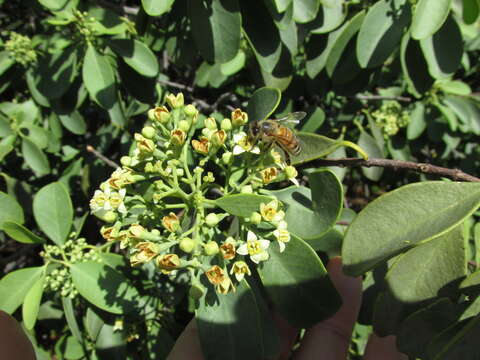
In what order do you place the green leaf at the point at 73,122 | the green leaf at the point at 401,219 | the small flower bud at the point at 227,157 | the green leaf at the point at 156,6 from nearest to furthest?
1. the green leaf at the point at 401,219
2. the small flower bud at the point at 227,157
3. the green leaf at the point at 156,6
4. the green leaf at the point at 73,122

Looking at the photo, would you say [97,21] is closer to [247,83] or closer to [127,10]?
[127,10]

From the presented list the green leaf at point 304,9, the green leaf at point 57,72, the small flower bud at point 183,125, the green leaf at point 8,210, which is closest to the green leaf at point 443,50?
the green leaf at point 304,9

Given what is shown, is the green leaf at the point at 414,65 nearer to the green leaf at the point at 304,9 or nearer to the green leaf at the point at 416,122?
the green leaf at the point at 416,122

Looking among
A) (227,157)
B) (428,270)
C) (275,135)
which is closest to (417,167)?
(428,270)

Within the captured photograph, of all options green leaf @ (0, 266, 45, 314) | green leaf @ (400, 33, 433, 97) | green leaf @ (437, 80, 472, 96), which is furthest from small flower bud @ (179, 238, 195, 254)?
green leaf @ (437, 80, 472, 96)

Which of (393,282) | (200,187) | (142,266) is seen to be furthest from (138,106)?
(393,282)

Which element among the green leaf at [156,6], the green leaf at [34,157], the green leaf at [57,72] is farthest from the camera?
the green leaf at [34,157]

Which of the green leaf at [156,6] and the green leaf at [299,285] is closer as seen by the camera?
the green leaf at [299,285]
